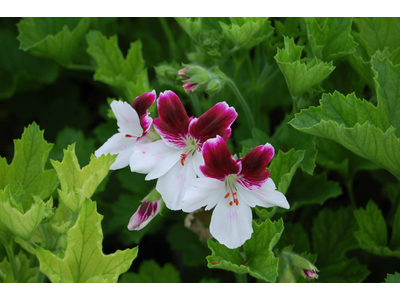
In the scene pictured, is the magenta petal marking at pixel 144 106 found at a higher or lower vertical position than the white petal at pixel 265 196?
higher

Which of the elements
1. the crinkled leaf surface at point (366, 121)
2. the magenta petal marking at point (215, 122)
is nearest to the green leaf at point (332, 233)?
the crinkled leaf surface at point (366, 121)

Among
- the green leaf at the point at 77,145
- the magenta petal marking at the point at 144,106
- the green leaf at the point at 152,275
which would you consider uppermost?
the magenta petal marking at the point at 144,106

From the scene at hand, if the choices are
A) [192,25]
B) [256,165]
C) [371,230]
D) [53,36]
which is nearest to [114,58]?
[53,36]

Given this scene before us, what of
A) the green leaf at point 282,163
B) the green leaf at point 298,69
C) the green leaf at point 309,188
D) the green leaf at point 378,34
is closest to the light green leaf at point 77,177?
the green leaf at point 282,163

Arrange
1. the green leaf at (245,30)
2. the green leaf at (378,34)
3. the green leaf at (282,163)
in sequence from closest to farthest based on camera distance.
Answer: the green leaf at (282,163), the green leaf at (245,30), the green leaf at (378,34)

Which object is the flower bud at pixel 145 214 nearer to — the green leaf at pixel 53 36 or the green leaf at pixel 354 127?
the green leaf at pixel 354 127

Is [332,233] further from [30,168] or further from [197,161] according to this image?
[30,168]

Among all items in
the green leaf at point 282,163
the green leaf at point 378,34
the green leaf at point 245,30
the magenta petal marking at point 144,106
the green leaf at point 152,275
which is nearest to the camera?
the magenta petal marking at point 144,106

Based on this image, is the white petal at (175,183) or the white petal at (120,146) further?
the white petal at (120,146)

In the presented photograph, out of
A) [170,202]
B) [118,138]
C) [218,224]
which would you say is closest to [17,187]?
[118,138]
